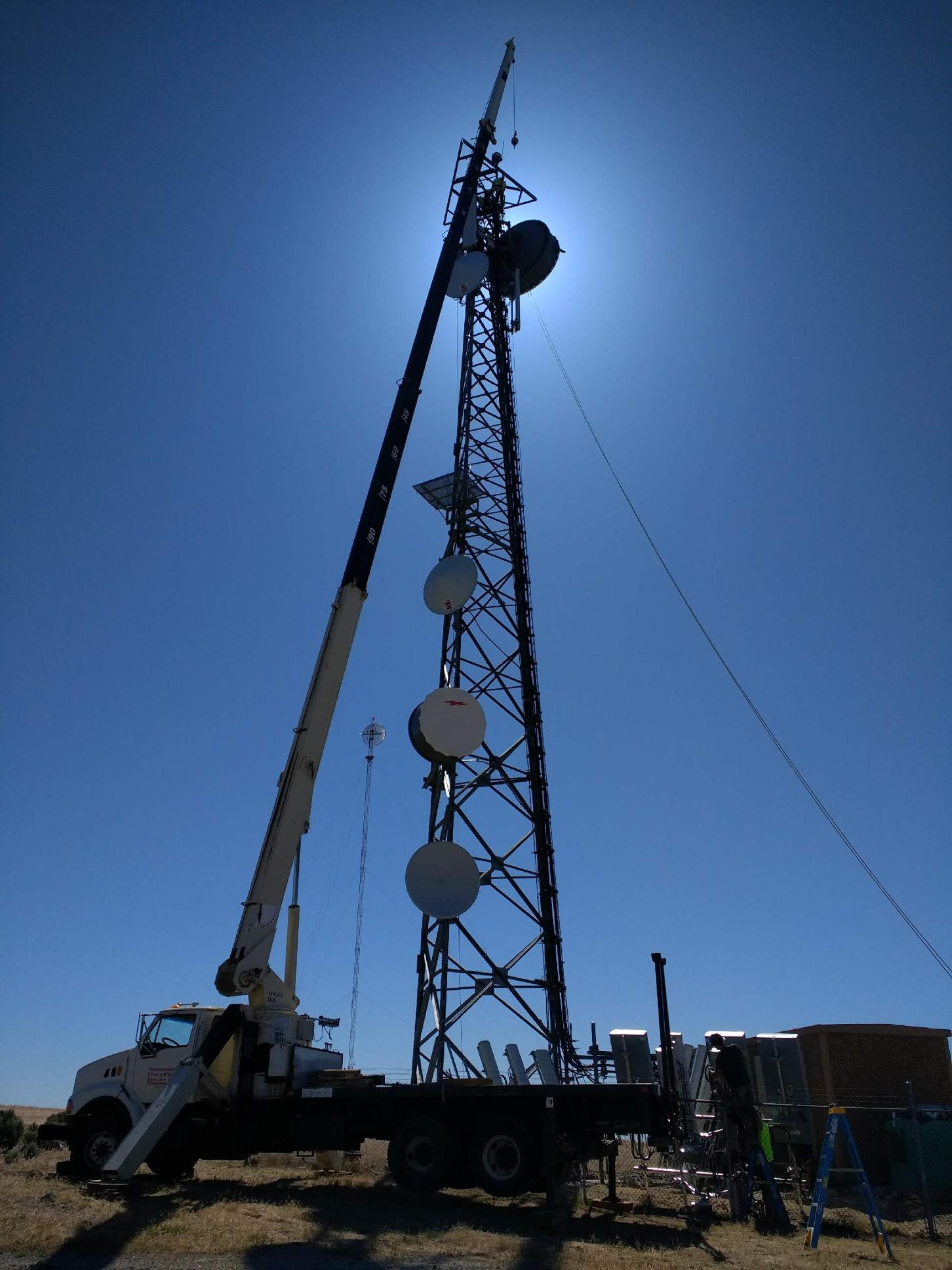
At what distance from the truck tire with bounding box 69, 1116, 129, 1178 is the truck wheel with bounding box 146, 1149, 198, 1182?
67 cm

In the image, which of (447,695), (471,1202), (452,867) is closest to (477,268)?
(447,695)

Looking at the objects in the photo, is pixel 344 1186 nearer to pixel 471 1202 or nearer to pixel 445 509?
pixel 471 1202

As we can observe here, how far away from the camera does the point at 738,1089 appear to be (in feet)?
42.3

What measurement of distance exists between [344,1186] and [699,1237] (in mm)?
6766

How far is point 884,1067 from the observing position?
20094 millimetres

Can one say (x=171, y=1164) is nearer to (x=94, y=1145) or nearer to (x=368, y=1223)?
(x=94, y=1145)

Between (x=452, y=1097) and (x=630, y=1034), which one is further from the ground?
(x=630, y=1034)

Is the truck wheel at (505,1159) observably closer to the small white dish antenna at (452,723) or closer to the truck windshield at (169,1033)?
the truck windshield at (169,1033)

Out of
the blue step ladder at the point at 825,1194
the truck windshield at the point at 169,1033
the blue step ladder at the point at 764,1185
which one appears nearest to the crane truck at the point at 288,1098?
the truck windshield at the point at 169,1033

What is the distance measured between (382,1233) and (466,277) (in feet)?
71.2

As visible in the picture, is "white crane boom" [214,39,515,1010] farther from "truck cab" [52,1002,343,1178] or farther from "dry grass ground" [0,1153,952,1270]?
"dry grass ground" [0,1153,952,1270]

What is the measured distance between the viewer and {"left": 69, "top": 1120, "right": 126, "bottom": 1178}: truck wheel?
14.9m

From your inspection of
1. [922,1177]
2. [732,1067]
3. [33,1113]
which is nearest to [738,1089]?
[732,1067]

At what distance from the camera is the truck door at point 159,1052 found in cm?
1521
